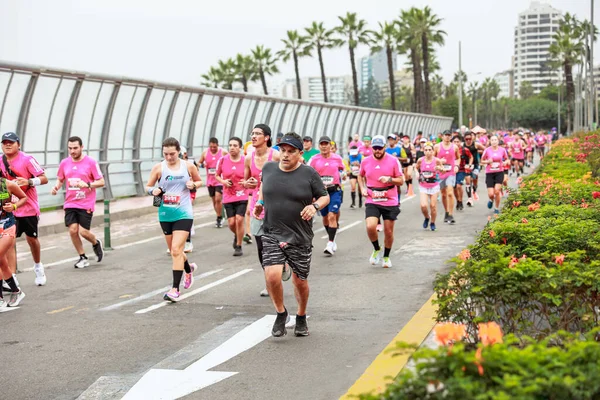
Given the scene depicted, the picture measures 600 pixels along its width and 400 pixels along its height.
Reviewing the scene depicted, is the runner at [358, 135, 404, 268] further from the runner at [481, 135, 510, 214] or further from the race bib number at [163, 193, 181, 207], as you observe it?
the runner at [481, 135, 510, 214]

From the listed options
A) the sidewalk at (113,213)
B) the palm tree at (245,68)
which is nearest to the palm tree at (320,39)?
the palm tree at (245,68)

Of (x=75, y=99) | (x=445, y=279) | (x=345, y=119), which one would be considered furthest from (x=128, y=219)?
(x=345, y=119)

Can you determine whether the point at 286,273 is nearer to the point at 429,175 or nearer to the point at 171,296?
the point at 171,296

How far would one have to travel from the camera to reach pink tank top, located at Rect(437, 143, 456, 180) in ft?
59.0

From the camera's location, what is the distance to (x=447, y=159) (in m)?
18.1

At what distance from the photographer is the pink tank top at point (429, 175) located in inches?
640

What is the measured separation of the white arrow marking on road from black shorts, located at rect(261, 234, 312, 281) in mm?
665

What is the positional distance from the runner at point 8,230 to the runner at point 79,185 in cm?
215

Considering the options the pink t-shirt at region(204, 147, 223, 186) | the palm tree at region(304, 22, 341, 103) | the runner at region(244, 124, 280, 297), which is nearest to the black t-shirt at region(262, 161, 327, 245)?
the runner at region(244, 124, 280, 297)

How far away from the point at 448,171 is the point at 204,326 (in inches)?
422

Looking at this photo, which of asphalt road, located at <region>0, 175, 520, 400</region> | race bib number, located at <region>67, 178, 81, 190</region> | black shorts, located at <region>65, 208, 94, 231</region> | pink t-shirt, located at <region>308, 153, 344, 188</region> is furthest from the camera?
pink t-shirt, located at <region>308, 153, 344, 188</region>

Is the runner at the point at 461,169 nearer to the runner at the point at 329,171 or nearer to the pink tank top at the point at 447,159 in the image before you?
the pink tank top at the point at 447,159

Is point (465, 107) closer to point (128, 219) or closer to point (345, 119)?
point (345, 119)

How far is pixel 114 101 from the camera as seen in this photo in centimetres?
2361
